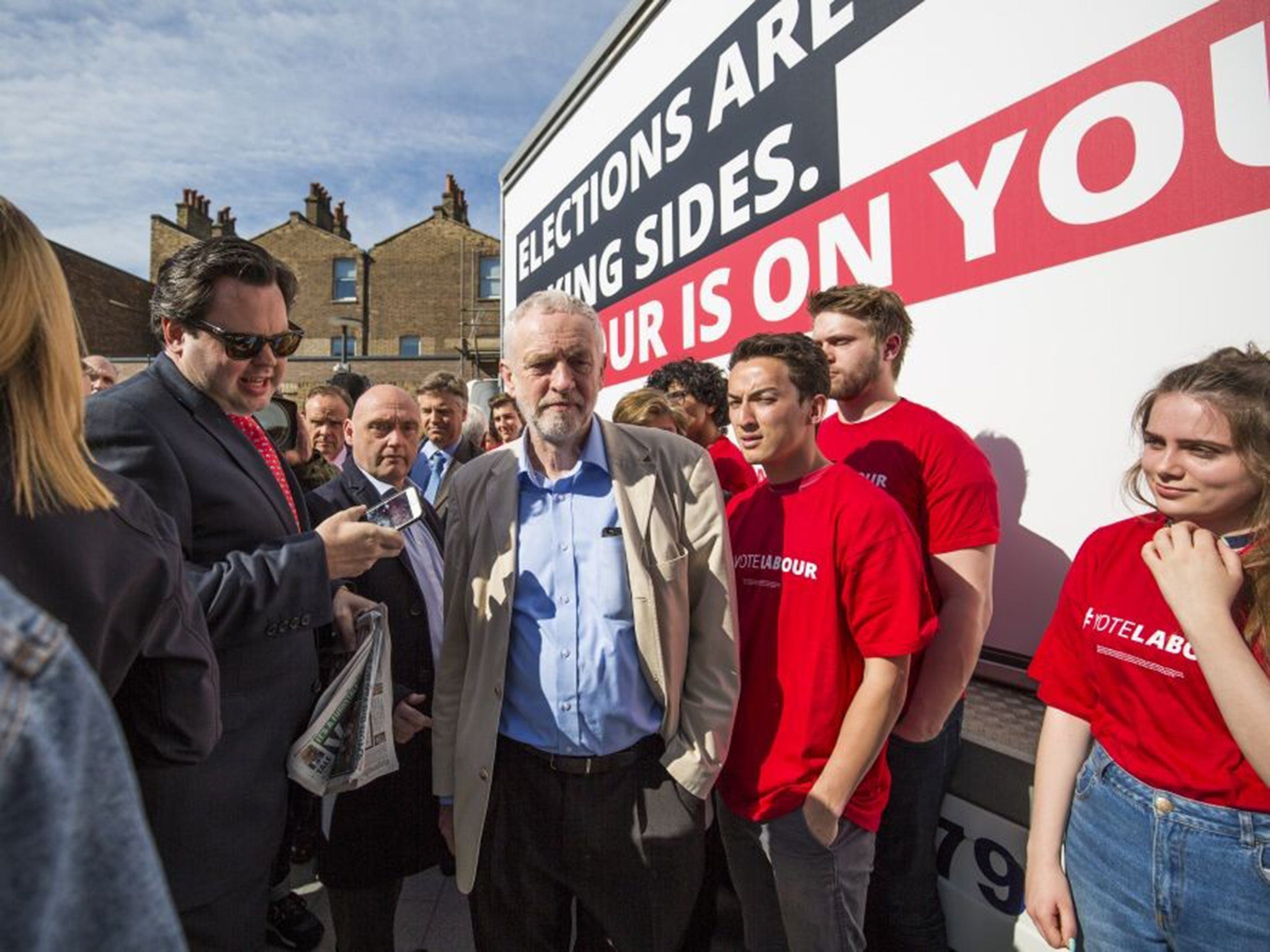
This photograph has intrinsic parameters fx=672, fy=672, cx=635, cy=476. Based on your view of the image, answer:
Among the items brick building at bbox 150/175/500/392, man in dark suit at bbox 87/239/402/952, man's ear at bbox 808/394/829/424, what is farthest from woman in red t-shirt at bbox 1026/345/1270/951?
brick building at bbox 150/175/500/392

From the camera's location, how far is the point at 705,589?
1616 millimetres

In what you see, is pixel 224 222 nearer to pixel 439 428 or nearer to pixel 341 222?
pixel 341 222

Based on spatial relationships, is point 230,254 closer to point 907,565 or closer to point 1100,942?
point 907,565

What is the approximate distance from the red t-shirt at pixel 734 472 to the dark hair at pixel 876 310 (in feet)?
2.81

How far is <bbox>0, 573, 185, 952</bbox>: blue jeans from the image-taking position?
0.35m

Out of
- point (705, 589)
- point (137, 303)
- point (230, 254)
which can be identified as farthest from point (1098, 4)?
point (137, 303)

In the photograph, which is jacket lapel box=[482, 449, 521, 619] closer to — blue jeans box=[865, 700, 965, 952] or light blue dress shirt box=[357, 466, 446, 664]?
light blue dress shirt box=[357, 466, 446, 664]

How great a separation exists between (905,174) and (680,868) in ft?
7.04

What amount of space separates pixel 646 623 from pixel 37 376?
1165mm

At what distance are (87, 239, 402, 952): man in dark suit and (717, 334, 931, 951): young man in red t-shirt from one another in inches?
35.6

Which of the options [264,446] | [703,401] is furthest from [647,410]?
[264,446]

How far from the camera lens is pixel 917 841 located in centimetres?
166

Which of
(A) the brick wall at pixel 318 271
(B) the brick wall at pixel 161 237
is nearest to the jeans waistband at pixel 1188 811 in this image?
(A) the brick wall at pixel 318 271

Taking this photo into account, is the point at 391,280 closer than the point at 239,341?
No
